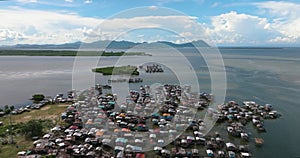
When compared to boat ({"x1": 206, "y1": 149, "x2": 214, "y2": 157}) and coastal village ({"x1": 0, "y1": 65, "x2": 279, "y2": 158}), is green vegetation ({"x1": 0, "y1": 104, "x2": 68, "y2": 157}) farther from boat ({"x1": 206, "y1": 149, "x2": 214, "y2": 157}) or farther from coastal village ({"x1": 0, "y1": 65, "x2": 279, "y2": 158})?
boat ({"x1": 206, "y1": 149, "x2": 214, "y2": 157})

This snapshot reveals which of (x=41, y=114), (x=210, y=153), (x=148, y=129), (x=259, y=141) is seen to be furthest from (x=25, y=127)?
(x=259, y=141)

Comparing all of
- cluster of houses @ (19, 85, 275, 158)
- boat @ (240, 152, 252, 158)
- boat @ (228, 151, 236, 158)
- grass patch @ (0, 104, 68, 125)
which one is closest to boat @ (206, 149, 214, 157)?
cluster of houses @ (19, 85, 275, 158)

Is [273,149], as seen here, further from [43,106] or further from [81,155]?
[43,106]

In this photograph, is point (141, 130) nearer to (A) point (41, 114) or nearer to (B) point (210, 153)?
(B) point (210, 153)

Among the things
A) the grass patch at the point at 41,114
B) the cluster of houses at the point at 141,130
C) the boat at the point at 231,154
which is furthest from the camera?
the grass patch at the point at 41,114

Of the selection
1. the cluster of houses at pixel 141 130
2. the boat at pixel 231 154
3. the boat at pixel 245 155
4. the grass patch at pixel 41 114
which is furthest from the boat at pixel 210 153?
the grass patch at pixel 41 114

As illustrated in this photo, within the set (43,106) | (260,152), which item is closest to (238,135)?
(260,152)

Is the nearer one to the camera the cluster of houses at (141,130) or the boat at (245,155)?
the boat at (245,155)

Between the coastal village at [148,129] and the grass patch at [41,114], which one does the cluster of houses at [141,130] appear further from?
the grass patch at [41,114]
